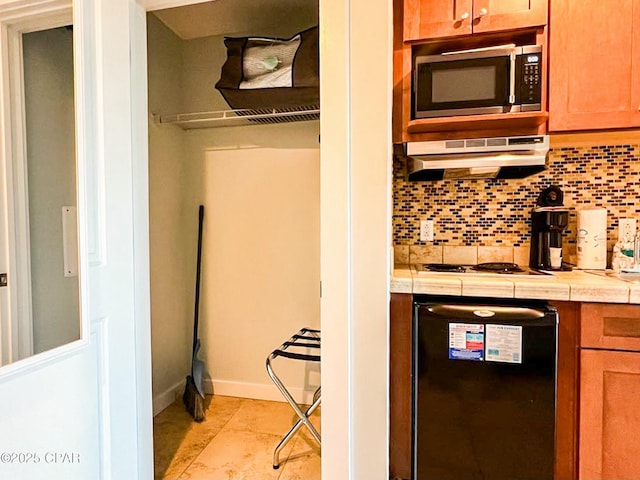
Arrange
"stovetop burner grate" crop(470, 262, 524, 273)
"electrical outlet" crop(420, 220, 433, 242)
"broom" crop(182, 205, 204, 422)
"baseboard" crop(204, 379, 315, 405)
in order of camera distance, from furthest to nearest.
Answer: "baseboard" crop(204, 379, 315, 405) < "broom" crop(182, 205, 204, 422) < "electrical outlet" crop(420, 220, 433, 242) < "stovetop burner grate" crop(470, 262, 524, 273)

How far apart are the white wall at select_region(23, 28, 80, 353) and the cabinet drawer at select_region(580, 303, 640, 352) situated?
171cm

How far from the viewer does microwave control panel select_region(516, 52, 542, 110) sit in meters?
1.44

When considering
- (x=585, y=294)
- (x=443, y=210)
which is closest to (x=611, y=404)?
(x=585, y=294)

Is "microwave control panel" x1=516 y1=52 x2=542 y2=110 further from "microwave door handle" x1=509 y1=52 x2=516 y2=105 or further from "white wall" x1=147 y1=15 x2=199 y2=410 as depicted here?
"white wall" x1=147 y1=15 x2=199 y2=410

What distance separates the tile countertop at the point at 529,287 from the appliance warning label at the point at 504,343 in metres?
0.12

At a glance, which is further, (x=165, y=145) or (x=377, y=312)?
(x=165, y=145)

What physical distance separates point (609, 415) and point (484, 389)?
1.39ft

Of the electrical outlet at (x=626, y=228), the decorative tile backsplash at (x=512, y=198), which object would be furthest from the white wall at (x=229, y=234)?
the electrical outlet at (x=626, y=228)

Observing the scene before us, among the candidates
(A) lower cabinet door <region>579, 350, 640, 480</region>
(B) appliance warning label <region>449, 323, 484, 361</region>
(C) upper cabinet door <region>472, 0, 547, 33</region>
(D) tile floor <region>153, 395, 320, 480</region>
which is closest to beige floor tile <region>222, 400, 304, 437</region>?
(D) tile floor <region>153, 395, 320, 480</region>

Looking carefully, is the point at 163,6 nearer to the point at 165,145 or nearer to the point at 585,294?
the point at 165,145

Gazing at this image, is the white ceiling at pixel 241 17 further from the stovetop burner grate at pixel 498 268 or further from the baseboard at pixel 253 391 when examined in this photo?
the baseboard at pixel 253 391

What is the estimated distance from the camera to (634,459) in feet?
4.11

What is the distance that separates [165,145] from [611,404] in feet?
8.33

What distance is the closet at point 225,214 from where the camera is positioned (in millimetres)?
2221
